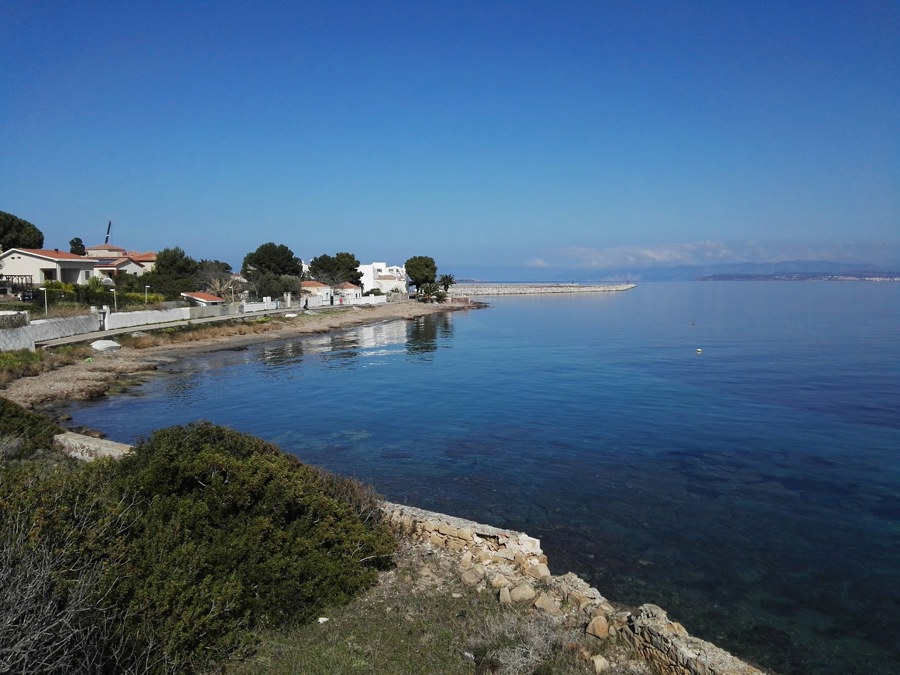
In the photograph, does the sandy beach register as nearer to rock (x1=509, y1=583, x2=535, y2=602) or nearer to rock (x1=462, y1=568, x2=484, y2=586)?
rock (x1=462, y1=568, x2=484, y2=586)

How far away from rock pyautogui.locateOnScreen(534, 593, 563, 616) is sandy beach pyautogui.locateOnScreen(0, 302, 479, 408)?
24190 mm

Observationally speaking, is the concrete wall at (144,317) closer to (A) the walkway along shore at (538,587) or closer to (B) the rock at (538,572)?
(A) the walkway along shore at (538,587)

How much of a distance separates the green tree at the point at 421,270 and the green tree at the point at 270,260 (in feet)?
98.9

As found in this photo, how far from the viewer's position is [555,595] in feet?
27.9

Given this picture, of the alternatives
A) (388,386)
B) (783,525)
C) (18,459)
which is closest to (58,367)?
(388,386)

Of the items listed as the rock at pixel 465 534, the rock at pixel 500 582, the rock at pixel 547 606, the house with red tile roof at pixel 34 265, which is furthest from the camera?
the house with red tile roof at pixel 34 265

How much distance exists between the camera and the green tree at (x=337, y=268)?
11162 centimetres

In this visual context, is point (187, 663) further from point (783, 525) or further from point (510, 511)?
point (783, 525)

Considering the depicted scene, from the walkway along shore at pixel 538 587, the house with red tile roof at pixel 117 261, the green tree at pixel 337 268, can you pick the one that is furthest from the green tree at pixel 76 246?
the walkway along shore at pixel 538 587

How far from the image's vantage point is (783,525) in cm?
1327

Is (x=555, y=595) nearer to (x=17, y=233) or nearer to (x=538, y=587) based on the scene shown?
(x=538, y=587)

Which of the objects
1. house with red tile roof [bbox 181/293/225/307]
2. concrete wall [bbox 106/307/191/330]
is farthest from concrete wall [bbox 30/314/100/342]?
house with red tile roof [bbox 181/293/225/307]

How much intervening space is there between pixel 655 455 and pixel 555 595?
11.2 m

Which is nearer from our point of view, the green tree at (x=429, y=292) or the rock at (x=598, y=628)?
the rock at (x=598, y=628)
